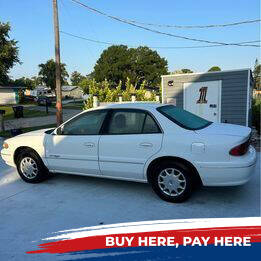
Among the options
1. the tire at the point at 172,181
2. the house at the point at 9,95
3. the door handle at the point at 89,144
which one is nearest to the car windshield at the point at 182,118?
the tire at the point at 172,181

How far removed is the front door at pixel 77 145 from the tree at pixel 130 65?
2206 inches

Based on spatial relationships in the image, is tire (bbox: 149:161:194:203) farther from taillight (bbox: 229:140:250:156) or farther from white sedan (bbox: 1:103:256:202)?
taillight (bbox: 229:140:250:156)

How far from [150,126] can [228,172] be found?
133 centimetres

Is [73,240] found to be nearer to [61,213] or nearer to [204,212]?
[61,213]

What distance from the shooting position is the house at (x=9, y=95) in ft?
136

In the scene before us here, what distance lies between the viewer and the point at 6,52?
28.9 meters

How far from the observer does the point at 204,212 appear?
3.94 metres

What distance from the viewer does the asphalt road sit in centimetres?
356

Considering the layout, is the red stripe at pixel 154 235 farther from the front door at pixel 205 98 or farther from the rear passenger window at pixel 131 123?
the front door at pixel 205 98

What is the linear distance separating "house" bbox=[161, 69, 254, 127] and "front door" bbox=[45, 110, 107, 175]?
7.58 metres

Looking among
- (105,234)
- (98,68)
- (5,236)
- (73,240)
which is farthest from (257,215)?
(98,68)

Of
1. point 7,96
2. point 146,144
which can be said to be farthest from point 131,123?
point 7,96

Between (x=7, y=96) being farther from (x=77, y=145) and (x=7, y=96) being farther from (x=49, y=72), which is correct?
(x=77, y=145)

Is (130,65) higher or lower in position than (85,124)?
higher
